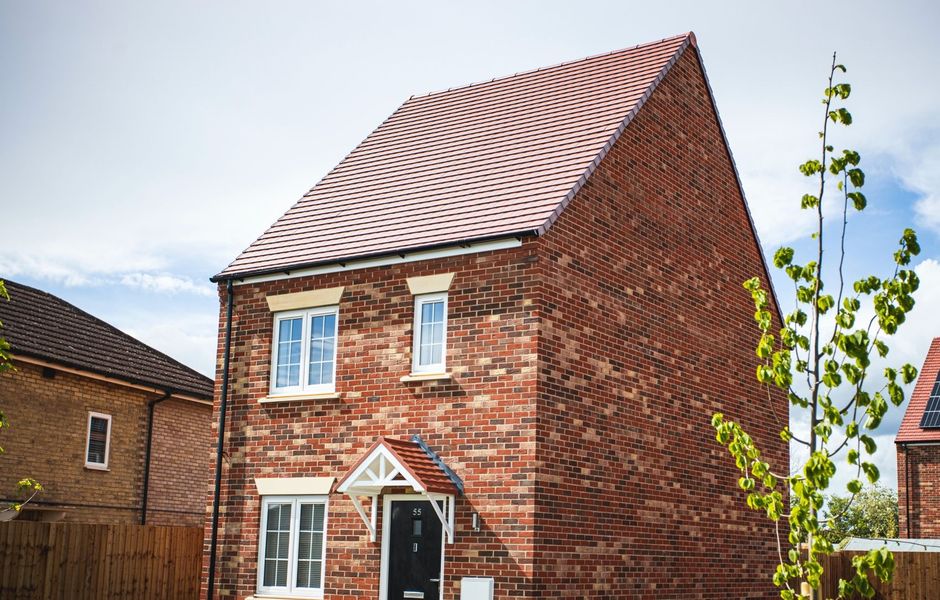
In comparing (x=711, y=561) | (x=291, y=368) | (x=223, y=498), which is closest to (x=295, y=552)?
(x=223, y=498)

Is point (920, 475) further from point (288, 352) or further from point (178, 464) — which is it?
point (288, 352)

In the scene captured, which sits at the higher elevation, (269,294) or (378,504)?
(269,294)

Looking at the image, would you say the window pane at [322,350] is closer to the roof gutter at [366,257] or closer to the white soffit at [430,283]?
the roof gutter at [366,257]

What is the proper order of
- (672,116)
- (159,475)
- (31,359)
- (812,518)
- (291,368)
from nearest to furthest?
1. (812,518)
2. (291,368)
3. (672,116)
4. (31,359)
5. (159,475)

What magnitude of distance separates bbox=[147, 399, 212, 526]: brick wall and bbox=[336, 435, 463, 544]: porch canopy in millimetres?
11332

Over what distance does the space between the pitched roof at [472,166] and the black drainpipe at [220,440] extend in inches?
25.4

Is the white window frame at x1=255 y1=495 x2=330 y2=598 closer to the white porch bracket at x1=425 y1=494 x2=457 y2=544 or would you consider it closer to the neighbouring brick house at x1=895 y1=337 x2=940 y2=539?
the white porch bracket at x1=425 y1=494 x2=457 y2=544

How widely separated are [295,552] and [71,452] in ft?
29.3

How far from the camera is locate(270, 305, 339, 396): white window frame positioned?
17.0 meters

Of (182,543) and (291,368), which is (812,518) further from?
(182,543)

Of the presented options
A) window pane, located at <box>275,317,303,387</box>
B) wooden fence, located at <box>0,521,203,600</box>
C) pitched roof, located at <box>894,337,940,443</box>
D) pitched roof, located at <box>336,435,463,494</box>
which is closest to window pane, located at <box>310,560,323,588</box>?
pitched roof, located at <box>336,435,463,494</box>

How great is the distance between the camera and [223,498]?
17.6m

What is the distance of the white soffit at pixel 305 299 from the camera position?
17.1 m

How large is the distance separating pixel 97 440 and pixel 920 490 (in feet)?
82.3
